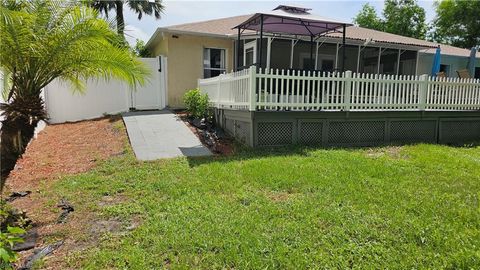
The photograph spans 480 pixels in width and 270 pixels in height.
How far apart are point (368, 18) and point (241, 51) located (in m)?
25.7

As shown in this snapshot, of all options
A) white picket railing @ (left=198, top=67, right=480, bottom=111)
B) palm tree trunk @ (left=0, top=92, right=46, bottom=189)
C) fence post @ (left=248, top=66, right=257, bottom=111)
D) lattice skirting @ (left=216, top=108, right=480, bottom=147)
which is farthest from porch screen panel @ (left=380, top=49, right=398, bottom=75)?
palm tree trunk @ (left=0, top=92, right=46, bottom=189)

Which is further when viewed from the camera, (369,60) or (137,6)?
(137,6)

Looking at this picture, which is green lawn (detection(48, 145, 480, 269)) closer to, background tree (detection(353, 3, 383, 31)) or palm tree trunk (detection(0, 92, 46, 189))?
palm tree trunk (detection(0, 92, 46, 189))

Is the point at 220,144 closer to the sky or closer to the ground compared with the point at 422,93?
closer to the ground

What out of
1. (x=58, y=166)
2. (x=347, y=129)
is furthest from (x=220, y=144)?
(x=58, y=166)

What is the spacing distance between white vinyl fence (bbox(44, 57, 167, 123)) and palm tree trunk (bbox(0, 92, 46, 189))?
845 centimetres

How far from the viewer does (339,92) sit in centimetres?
825

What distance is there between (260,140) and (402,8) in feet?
102

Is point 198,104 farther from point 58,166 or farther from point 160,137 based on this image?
point 58,166

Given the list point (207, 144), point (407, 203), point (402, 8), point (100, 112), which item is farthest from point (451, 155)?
point (402, 8)

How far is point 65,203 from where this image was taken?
4590mm

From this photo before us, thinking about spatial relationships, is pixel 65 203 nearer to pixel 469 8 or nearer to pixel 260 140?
pixel 260 140

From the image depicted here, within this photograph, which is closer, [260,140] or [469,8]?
[260,140]

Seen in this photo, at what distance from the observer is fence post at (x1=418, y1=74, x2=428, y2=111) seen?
344 inches
